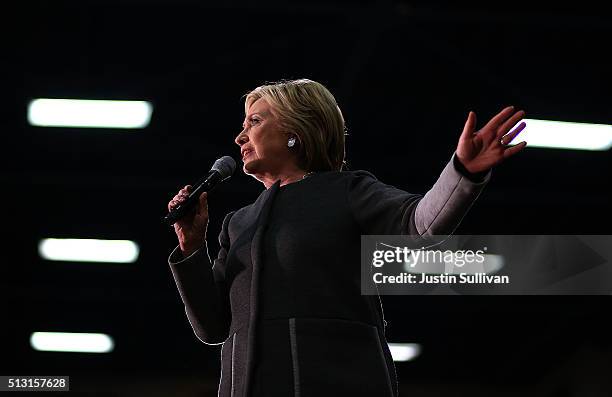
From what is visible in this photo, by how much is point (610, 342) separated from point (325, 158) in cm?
926

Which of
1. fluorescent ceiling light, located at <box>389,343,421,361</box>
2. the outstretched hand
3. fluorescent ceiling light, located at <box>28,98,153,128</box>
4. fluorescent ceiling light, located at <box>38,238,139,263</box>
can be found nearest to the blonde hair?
the outstretched hand

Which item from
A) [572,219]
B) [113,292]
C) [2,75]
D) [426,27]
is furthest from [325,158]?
[113,292]

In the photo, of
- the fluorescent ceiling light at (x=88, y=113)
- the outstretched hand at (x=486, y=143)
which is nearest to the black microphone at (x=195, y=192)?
the outstretched hand at (x=486, y=143)

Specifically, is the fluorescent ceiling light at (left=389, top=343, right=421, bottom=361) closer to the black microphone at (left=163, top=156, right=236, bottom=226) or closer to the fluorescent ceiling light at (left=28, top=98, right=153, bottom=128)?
the fluorescent ceiling light at (left=28, top=98, right=153, bottom=128)

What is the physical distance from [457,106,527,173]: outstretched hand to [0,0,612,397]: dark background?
3.91m

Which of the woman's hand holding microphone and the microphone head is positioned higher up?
the microphone head

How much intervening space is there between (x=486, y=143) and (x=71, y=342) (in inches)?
415

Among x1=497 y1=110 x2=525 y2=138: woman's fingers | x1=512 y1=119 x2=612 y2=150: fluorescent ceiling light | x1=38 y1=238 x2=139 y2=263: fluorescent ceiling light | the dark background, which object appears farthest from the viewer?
x1=38 y1=238 x2=139 y2=263: fluorescent ceiling light

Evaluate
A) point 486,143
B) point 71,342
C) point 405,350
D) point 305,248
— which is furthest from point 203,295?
point 405,350

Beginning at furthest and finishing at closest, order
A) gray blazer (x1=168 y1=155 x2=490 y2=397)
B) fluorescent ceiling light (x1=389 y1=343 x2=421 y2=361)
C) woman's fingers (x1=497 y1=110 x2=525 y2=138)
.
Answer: fluorescent ceiling light (x1=389 y1=343 x2=421 y2=361) → gray blazer (x1=168 y1=155 x2=490 y2=397) → woman's fingers (x1=497 y1=110 x2=525 y2=138)

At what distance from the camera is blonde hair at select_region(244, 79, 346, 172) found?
7.09 ft

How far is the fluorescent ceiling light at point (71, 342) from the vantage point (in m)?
11.2

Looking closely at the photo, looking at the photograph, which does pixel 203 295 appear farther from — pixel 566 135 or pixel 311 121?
pixel 566 135

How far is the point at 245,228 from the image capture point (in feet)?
6.89
